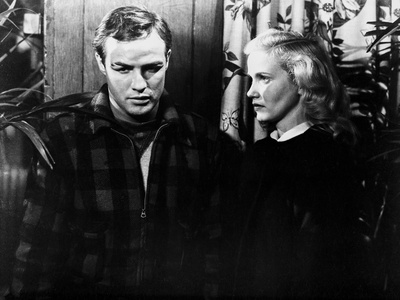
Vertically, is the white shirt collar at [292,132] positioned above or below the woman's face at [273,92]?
below

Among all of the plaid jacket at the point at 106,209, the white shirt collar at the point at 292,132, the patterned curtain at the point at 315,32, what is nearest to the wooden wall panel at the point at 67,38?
the plaid jacket at the point at 106,209

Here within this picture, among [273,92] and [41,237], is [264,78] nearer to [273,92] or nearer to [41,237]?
[273,92]

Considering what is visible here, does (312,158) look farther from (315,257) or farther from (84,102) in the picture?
(84,102)

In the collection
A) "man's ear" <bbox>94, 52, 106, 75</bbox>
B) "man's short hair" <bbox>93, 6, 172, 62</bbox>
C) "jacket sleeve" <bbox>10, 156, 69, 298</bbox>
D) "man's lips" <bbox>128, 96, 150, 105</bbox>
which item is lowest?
"jacket sleeve" <bbox>10, 156, 69, 298</bbox>

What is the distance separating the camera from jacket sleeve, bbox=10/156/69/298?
122 cm

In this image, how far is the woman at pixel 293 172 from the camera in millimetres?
1253

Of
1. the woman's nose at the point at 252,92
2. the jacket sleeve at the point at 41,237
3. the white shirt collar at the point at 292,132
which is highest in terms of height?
the woman's nose at the point at 252,92

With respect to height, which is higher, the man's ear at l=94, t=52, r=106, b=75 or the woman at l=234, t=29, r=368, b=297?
the man's ear at l=94, t=52, r=106, b=75

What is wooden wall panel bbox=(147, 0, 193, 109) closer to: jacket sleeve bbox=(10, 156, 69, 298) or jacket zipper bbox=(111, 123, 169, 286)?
jacket zipper bbox=(111, 123, 169, 286)

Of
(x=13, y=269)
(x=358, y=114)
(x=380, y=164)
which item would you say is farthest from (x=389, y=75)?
(x=13, y=269)

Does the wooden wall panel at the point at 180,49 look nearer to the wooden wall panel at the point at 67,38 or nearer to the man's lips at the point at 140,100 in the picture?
the man's lips at the point at 140,100

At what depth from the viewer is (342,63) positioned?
1.28 meters

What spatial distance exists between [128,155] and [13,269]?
1.37 ft

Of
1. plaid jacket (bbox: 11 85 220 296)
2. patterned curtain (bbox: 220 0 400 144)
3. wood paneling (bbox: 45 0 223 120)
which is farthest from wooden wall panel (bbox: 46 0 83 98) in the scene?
patterned curtain (bbox: 220 0 400 144)
